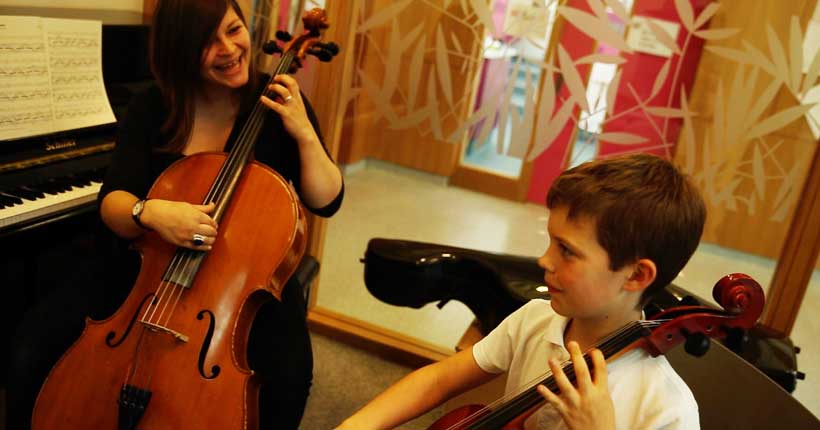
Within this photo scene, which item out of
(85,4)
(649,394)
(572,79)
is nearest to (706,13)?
(572,79)

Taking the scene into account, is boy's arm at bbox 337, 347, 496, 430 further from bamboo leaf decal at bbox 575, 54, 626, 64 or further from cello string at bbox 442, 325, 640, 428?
bamboo leaf decal at bbox 575, 54, 626, 64

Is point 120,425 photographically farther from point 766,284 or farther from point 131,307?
point 766,284

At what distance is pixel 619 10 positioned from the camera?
193 centimetres

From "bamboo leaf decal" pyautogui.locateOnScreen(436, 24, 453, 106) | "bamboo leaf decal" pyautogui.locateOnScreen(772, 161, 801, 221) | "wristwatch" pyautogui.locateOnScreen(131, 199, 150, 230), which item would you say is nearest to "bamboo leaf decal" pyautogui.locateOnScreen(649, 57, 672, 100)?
"bamboo leaf decal" pyautogui.locateOnScreen(772, 161, 801, 221)

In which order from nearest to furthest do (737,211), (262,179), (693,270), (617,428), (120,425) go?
(617,428) < (120,425) < (262,179) < (737,211) < (693,270)

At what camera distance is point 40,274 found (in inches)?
73.2

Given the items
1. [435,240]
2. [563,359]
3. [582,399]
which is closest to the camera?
[582,399]

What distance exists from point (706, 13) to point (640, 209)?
4.04 feet

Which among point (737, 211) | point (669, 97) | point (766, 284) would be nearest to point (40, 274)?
point (669, 97)

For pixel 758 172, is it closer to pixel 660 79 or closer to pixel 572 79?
pixel 660 79

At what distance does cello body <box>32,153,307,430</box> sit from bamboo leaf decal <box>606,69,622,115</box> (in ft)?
3.60

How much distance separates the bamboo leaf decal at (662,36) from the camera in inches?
75.7

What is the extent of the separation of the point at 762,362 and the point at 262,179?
46.2 inches

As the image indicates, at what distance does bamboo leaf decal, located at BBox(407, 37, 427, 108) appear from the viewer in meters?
2.10
